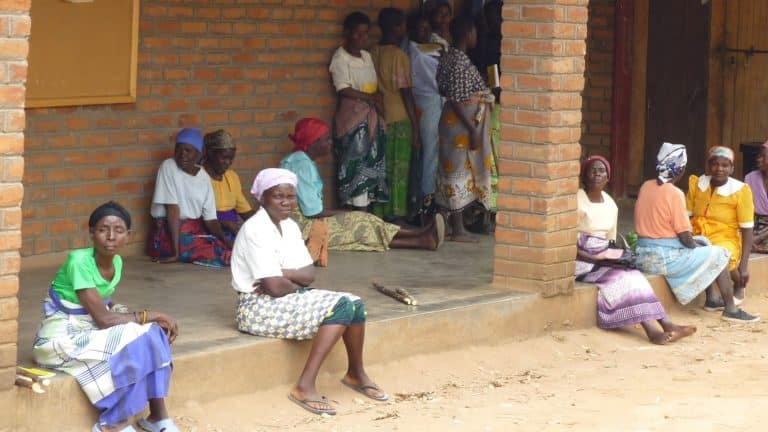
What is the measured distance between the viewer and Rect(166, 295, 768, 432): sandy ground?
7.00 metres

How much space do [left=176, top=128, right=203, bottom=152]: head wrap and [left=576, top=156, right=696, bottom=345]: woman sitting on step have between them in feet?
7.94

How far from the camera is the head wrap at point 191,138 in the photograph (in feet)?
30.5

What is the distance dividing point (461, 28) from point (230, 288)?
3167 millimetres

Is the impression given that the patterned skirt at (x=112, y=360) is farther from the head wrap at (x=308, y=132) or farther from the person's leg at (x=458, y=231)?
the person's leg at (x=458, y=231)

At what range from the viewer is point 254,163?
10.3 metres

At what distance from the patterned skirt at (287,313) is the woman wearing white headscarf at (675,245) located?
9.98 ft

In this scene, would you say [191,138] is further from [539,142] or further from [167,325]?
[167,325]

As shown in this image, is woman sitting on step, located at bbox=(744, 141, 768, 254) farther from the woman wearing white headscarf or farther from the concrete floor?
the concrete floor

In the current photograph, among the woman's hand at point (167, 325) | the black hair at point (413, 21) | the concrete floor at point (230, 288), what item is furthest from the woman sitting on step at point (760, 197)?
the woman's hand at point (167, 325)

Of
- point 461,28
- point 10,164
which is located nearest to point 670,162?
point 461,28

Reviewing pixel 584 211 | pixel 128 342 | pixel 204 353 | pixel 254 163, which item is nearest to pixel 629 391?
pixel 584 211

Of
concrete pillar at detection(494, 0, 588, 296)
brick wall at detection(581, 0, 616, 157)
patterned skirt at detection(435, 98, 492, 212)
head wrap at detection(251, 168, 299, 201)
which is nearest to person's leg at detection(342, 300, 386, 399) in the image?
head wrap at detection(251, 168, 299, 201)

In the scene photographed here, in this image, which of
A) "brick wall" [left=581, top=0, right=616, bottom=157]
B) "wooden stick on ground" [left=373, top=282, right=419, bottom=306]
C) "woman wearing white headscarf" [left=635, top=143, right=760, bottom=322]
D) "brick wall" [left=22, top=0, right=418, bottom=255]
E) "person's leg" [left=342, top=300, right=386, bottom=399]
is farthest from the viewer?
"brick wall" [left=581, top=0, right=616, bottom=157]

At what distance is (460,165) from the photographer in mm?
10719
